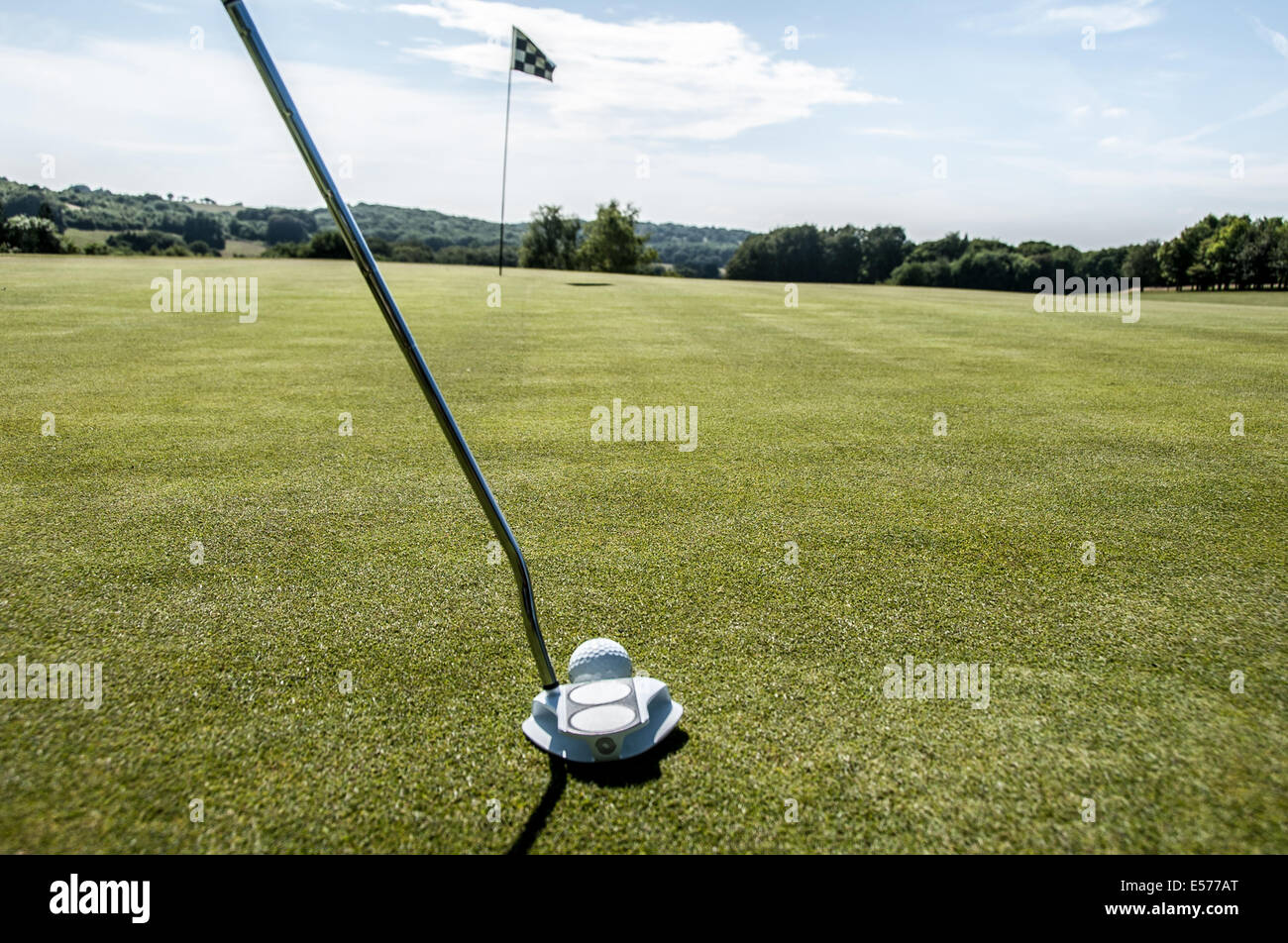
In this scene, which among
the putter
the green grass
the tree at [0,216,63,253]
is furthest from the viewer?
the tree at [0,216,63,253]

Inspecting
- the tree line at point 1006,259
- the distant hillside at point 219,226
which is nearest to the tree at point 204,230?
the distant hillside at point 219,226

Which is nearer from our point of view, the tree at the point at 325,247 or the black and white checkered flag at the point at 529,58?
the black and white checkered flag at the point at 529,58

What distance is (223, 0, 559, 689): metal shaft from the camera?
7.78 feet

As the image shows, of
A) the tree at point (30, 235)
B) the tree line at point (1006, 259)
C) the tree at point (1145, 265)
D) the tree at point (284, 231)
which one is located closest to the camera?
the tree at point (30, 235)

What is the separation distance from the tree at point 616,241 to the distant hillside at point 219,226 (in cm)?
468

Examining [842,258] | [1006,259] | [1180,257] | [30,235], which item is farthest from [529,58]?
[1180,257]

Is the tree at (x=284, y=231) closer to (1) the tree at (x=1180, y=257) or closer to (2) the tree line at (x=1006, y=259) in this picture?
(2) the tree line at (x=1006, y=259)

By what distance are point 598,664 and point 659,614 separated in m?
1.01

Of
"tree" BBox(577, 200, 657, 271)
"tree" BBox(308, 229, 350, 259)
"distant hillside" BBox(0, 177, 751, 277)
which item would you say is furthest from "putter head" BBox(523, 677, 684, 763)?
"tree" BBox(577, 200, 657, 271)

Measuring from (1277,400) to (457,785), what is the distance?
12.9m

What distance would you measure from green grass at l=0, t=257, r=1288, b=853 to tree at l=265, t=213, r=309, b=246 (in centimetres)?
6711

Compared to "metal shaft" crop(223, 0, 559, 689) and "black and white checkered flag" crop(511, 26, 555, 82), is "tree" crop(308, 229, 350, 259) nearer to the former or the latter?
"black and white checkered flag" crop(511, 26, 555, 82)

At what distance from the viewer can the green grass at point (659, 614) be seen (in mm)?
2982

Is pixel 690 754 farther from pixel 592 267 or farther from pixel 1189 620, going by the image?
pixel 592 267
